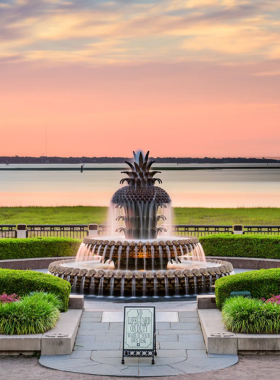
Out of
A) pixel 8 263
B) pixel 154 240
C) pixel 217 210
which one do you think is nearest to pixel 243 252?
pixel 154 240

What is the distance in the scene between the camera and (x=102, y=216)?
178 feet

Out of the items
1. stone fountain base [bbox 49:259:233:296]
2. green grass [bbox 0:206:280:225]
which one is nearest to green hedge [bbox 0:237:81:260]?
stone fountain base [bbox 49:259:233:296]

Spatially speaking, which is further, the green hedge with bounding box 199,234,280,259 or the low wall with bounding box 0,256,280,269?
the green hedge with bounding box 199,234,280,259

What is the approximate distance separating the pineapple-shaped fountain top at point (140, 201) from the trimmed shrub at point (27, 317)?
7.40 metres

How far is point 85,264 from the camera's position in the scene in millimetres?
20141

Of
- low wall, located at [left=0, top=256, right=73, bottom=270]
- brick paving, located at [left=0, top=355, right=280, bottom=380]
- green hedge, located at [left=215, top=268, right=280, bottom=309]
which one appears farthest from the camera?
low wall, located at [left=0, top=256, right=73, bottom=270]

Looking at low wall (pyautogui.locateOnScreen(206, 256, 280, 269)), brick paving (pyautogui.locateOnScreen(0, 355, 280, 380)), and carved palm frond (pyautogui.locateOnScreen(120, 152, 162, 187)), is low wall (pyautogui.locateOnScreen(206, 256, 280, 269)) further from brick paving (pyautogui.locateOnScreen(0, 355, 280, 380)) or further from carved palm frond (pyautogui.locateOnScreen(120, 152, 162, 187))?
brick paving (pyautogui.locateOnScreen(0, 355, 280, 380))

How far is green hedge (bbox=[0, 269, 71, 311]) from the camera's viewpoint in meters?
13.9

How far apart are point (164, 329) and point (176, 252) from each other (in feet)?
17.2

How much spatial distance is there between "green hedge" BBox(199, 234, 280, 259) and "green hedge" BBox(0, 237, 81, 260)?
5632 millimetres

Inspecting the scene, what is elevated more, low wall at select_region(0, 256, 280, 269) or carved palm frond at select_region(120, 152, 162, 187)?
carved palm frond at select_region(120, 152, 162, 187)

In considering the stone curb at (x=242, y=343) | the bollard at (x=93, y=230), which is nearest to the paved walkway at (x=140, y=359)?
the stone curb at (x=242, y=343)

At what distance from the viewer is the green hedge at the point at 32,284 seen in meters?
13.9

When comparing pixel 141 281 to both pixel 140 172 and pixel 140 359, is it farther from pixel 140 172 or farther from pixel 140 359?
pixel 140 359
